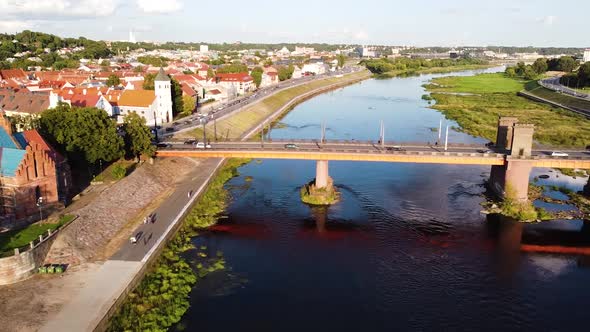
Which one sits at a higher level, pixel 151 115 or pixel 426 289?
pixel 151 115

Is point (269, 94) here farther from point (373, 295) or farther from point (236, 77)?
point (373, 295)

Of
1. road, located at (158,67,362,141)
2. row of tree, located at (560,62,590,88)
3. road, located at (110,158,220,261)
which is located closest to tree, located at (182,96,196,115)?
road, located at (158,67,362,141)

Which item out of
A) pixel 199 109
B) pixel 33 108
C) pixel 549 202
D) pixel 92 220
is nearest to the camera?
pixel 92 220

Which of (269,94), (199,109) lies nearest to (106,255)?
(199,109)

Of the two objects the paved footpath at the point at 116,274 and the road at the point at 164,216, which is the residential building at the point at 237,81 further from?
the paved footpath at the point at 116,274

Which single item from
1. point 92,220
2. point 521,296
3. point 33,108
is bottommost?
point 521,296

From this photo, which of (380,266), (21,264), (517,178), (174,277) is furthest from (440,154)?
(21,264)

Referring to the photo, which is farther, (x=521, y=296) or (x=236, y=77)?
(x=236, y=77)

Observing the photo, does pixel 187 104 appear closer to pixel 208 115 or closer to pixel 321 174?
pixel 208 115
